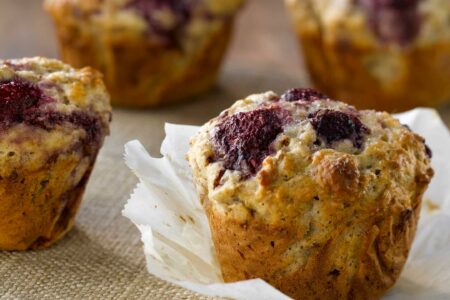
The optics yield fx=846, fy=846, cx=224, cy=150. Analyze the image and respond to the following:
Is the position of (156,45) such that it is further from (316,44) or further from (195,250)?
(195,250)

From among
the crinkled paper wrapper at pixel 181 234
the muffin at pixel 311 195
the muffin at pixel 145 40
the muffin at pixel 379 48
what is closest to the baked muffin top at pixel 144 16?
the muffin at pixel 145 40

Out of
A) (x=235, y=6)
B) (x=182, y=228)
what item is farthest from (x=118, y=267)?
(x=235, y=6)

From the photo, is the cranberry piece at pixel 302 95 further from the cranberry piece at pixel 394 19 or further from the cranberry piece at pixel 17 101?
the cranberry piece at pixel 394 19

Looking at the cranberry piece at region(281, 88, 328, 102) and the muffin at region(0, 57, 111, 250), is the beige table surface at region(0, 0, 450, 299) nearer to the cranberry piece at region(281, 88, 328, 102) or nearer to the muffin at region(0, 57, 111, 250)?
the muffin at region(0, 57, 111, 250)

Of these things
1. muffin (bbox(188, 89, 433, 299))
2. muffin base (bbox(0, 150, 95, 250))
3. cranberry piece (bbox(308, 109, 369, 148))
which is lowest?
muffin base (bbox(0, 150, 95, 250))

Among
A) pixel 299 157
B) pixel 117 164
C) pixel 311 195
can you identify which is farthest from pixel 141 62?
pixel 311 195

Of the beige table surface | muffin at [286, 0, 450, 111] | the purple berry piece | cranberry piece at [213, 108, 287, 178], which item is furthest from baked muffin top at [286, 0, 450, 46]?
the purple berry piece

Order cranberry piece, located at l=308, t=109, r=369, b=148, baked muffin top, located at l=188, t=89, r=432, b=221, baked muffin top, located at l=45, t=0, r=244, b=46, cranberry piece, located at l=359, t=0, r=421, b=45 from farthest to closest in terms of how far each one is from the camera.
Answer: baked muffin top, located at l=45, t=0, r=244, b=46 → cranberry piece, located at l=359, t=0, r=421, b=45 → cranberry piece, located at l=308, t=109, r=369, b=148 → baked muffin top, located at l=188, t=89, r=432, b=221

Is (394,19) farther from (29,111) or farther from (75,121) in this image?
(29,111)
